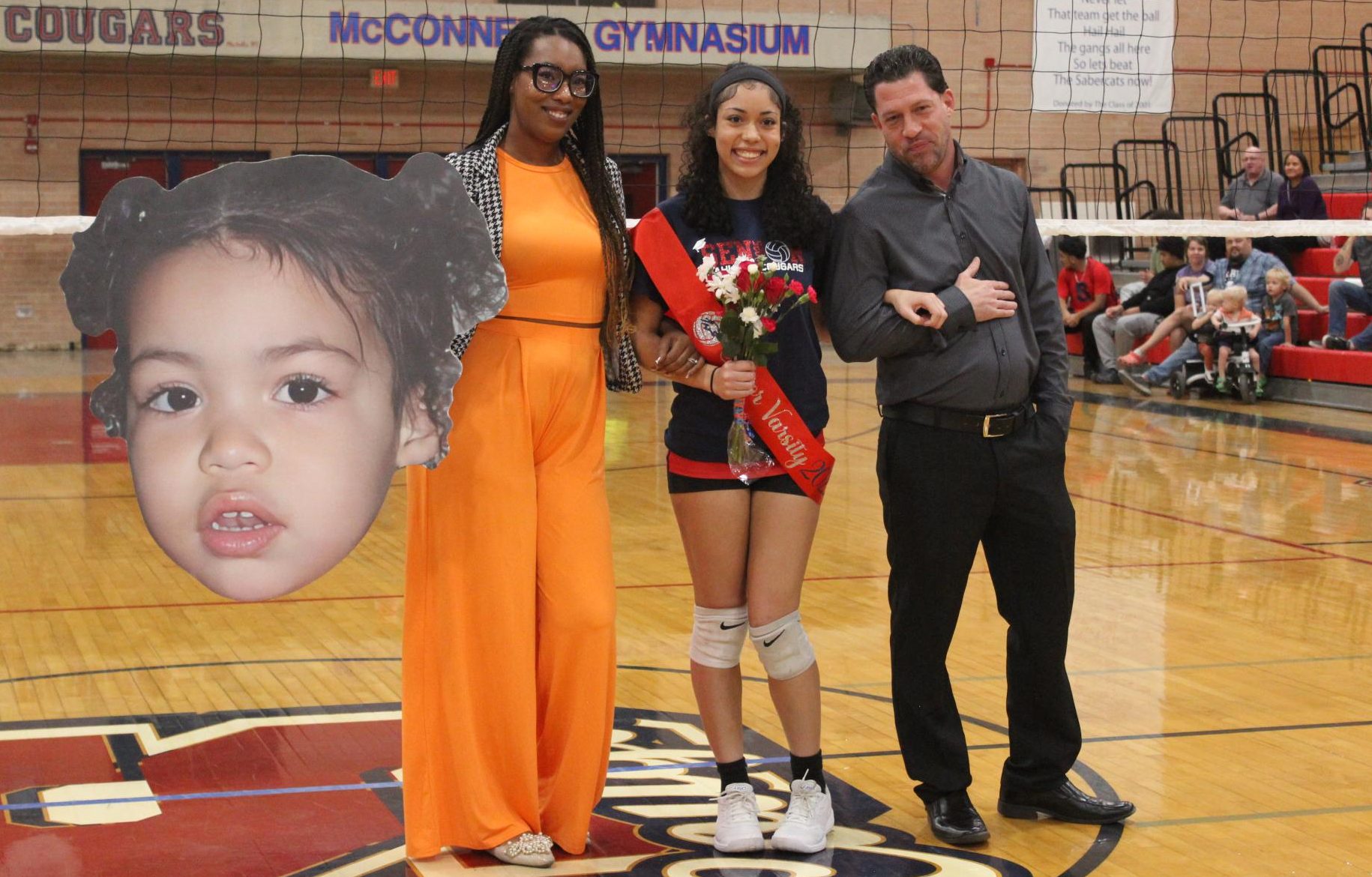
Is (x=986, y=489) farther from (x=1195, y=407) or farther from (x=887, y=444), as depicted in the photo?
(x=1195, y=407)

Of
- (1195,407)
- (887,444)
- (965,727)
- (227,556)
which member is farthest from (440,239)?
(1195,407)

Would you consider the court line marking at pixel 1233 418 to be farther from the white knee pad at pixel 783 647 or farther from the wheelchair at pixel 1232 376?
the white knee pad at pixel 783 647

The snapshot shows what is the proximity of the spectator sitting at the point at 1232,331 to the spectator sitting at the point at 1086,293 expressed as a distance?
6.34ft

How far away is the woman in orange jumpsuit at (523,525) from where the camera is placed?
3.12m

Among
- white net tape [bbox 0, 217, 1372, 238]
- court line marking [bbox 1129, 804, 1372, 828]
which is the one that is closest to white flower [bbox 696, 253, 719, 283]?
court line marking [bbox 1129, 804, 1372, 828]

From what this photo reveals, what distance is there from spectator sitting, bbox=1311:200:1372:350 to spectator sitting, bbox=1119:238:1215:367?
990 millimetres

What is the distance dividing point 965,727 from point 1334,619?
6.20ft

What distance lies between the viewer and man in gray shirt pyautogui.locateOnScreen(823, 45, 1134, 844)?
3.30 meters

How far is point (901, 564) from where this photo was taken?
3.40 m

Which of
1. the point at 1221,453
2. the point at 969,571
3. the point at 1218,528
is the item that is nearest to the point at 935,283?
the point at 969,571

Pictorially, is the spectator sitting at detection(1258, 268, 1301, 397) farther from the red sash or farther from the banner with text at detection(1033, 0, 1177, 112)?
the red sash

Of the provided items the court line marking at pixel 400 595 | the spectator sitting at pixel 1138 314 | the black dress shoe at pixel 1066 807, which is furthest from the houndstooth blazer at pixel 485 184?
the spectator sitting at pixel 1138 314

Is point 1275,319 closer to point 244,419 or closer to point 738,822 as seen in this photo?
point 738,822

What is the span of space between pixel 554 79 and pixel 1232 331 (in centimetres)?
992
